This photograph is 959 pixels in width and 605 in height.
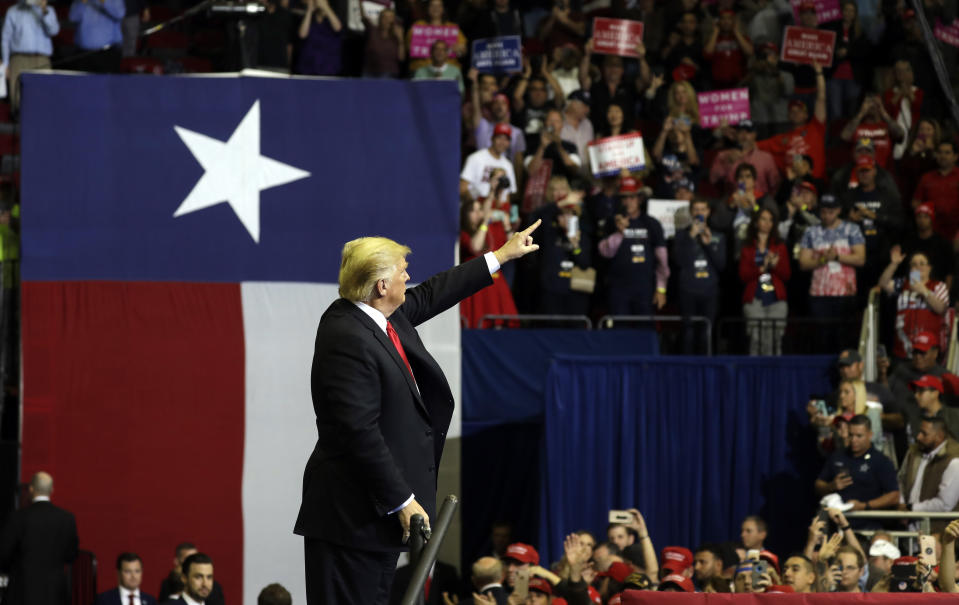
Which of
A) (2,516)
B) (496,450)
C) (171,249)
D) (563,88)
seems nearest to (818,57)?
(563,88)

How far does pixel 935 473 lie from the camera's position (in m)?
11.9

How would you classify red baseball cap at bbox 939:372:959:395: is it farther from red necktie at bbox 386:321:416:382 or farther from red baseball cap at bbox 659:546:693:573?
red necktie at bbox 386:321:416:382

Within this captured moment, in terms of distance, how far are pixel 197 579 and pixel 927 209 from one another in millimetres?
7234

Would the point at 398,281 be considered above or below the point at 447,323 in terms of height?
above

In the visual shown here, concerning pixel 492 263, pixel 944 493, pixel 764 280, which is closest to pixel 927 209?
pixel 764 280

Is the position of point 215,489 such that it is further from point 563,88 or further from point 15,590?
point 563,88

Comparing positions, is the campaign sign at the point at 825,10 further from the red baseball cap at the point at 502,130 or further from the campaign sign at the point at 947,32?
the red baseball cap at the point at 502,130

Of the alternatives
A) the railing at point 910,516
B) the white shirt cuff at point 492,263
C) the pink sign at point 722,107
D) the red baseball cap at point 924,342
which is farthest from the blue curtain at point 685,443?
the white shirt cuff at point 492,263

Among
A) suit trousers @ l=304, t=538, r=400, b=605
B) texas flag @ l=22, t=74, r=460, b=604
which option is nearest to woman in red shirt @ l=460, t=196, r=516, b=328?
texas flag @ l=22, t=74, r=460, b=604

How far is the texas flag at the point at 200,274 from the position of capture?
40.8 feet

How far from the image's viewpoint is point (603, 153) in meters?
14.7

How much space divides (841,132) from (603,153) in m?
3.19

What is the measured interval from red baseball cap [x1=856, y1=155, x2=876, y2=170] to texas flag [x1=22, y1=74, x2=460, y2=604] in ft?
13.4

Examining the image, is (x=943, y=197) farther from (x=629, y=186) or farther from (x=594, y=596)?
(x=594, y=596)
